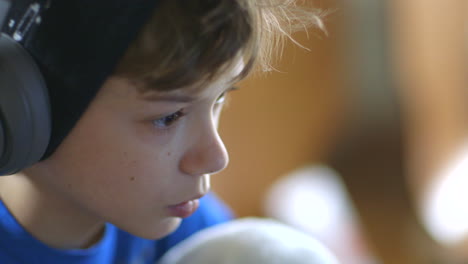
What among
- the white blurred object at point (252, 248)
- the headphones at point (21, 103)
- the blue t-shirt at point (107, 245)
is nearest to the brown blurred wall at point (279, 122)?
the blue t-shirt at point (107, 245)

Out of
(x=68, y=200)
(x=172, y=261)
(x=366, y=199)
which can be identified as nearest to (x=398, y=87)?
(x=366, y=199)

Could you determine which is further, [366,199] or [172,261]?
[366,199]

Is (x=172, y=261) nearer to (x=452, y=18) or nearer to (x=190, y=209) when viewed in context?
(x=190, y=209)

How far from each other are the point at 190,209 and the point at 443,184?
4.23 feet

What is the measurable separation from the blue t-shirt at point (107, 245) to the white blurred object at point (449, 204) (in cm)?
87

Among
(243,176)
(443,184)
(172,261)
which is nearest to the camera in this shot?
(172,261)

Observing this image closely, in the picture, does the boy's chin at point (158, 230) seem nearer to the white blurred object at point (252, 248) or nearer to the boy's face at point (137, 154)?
the boy's face at point (137, 154)

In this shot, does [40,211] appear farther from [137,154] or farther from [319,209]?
[319,209]

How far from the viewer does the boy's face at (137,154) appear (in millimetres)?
583

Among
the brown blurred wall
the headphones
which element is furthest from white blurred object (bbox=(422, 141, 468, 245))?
the headphones

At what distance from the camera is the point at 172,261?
828 mm

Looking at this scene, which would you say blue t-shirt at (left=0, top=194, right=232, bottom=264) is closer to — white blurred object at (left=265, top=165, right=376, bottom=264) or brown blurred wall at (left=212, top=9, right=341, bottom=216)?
white blurred object at (left=265, top=165, right=376, bottom=264)

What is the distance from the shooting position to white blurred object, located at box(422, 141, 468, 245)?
160 cm

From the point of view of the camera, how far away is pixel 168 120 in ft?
2.01
